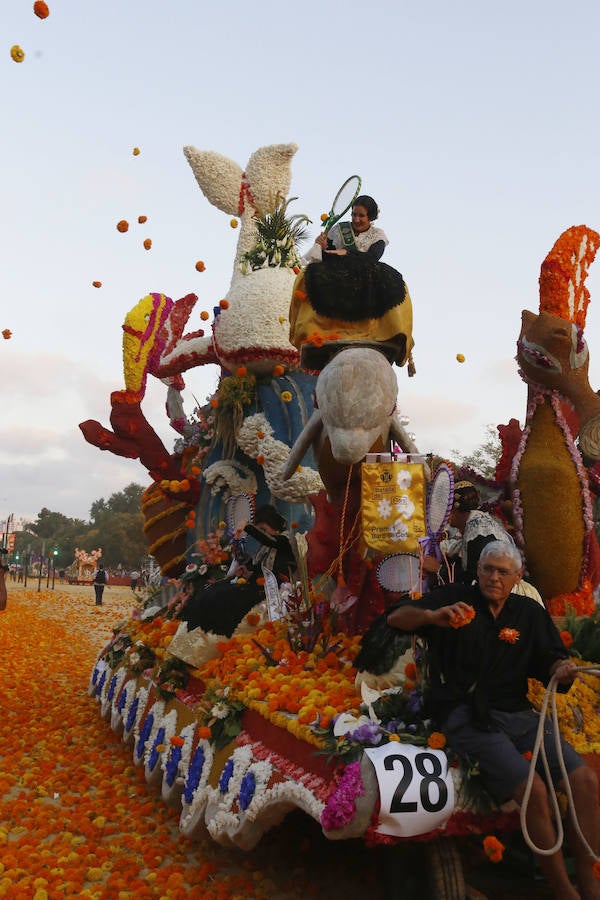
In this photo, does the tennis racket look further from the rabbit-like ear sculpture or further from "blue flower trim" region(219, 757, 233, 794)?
"blue flower trim" region(219, 757, 233, 794)

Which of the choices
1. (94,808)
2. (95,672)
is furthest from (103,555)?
(94,808)

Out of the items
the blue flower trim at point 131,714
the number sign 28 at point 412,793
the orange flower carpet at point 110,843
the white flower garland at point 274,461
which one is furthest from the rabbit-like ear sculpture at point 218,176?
the number sign 28 at point 412,793

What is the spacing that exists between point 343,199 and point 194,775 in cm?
451

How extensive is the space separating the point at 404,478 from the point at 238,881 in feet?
7.93

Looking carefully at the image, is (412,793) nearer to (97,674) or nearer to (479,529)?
(479,529)

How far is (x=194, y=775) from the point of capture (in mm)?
4574

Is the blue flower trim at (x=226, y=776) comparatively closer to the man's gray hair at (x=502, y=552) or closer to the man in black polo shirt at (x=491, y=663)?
the man in black polo shirt at (x=491, y=663)

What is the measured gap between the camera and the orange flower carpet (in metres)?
3.96

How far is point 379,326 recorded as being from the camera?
5418 millimetres

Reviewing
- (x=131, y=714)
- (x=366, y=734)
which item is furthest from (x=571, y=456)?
(x=131, y=714)

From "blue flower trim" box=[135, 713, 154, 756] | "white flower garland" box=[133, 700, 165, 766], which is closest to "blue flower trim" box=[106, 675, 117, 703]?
"white flower garland" box=[133, 700, 165, 766]

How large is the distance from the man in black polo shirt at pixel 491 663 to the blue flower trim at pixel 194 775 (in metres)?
1.88

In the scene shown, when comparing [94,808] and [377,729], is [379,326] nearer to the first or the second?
[377,729]

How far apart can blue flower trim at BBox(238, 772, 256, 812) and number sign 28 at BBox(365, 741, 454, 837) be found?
37.0 inches
